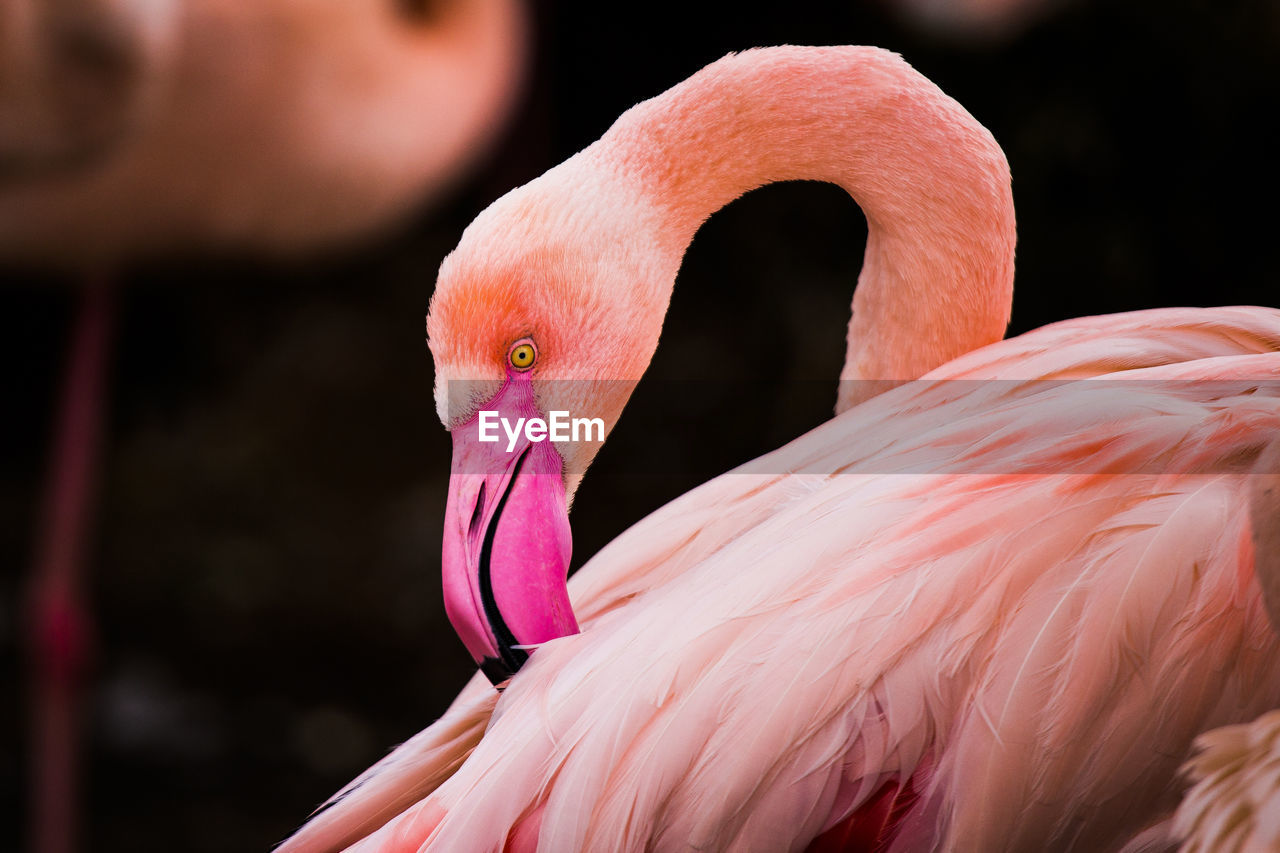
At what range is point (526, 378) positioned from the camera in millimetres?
866

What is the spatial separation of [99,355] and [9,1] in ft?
2.71

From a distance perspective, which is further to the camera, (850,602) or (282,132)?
(282,132)

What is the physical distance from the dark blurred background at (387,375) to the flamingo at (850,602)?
1.11m

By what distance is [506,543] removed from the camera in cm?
81

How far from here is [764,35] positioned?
205 cm

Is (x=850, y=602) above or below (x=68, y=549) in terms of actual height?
below

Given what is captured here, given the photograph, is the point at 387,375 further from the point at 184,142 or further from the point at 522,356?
the point at 522,356

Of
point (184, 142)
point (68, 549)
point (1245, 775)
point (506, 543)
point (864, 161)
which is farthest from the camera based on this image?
point (68, 549)

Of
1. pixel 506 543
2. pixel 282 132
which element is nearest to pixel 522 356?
pixel 506 543

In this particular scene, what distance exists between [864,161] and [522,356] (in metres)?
0.29

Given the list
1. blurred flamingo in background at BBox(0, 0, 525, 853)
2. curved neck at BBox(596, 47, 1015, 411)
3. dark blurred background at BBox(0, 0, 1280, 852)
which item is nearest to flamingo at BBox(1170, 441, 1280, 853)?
curved neck at BBox(596, 47, 1015, 411)

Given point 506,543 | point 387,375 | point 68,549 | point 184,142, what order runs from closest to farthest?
1. point 506,543
2. point 184,142
3. point 68,549
4. point 387,375

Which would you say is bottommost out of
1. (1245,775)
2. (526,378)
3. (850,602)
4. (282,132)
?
(1245,775)

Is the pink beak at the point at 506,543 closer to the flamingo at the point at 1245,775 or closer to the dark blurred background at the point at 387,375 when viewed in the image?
the flamingo at the point at 1245,775
